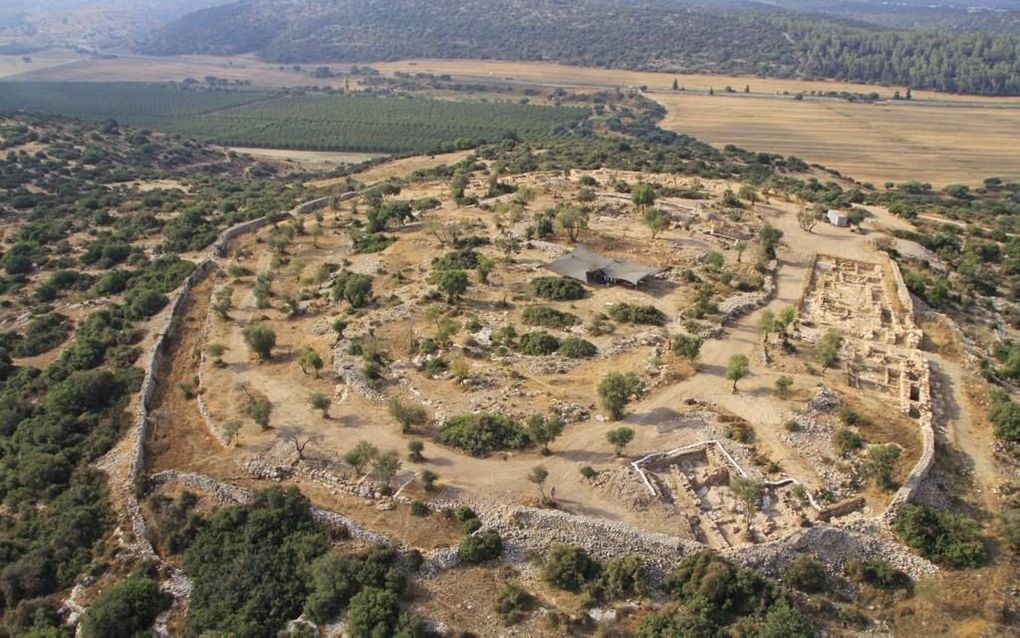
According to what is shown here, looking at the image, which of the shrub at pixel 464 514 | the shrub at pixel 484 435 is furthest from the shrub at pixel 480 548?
the shrub at pixel 484 435

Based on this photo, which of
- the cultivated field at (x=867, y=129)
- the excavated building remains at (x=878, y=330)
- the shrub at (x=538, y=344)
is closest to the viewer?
the excavated building remains at (x=878, y=330)

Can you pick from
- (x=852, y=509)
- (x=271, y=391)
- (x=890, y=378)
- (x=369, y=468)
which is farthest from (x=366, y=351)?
(x=890, y=378)

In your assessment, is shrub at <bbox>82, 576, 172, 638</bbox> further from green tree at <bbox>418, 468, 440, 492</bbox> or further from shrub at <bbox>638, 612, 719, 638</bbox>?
shrub at <bbox>638, 612, 719, 638</bbox>

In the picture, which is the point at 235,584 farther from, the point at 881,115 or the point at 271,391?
the point at 881,115

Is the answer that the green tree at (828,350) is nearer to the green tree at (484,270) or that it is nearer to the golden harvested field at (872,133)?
the green tree at (484,270)

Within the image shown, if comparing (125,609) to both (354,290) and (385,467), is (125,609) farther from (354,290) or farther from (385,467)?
(354,290)

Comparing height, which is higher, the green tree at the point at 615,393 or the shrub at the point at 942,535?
the green tree at the point at 615,393

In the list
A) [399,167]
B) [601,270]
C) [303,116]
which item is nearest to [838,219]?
[601,270]
